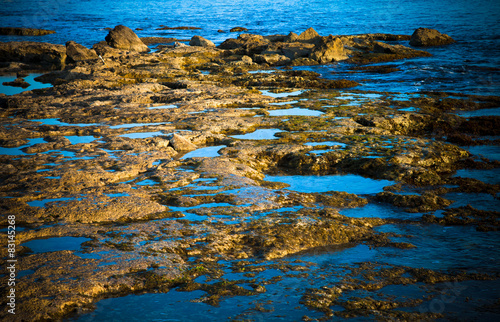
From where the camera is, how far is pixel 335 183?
7.09 metres

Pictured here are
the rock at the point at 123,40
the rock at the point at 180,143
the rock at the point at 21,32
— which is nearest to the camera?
the rock at the point at 180,143

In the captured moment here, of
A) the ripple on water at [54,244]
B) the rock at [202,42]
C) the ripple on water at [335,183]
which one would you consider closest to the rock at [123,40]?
the rock at [202,42]

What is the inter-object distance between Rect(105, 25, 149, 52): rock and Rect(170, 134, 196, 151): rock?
18.2m

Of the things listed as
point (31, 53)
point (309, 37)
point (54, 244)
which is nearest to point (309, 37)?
point (309, 37)

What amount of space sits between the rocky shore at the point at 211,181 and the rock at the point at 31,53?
31.7ft

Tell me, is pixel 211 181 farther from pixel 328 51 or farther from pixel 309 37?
pixel 309 37

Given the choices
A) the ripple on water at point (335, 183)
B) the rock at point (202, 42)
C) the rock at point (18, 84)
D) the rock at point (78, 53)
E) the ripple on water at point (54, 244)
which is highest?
the rock at point (202, 42)

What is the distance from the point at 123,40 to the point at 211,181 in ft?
69.0

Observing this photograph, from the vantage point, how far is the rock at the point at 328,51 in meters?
22.7

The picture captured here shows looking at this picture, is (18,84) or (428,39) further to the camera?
(428,39)

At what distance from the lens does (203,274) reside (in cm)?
429

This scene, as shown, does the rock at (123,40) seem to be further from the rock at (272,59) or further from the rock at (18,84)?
the rock at (18,84)

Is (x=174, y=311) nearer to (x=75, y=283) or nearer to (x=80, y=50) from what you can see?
(x=75, y=283)

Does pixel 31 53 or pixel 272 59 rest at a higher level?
pixel 31 53
